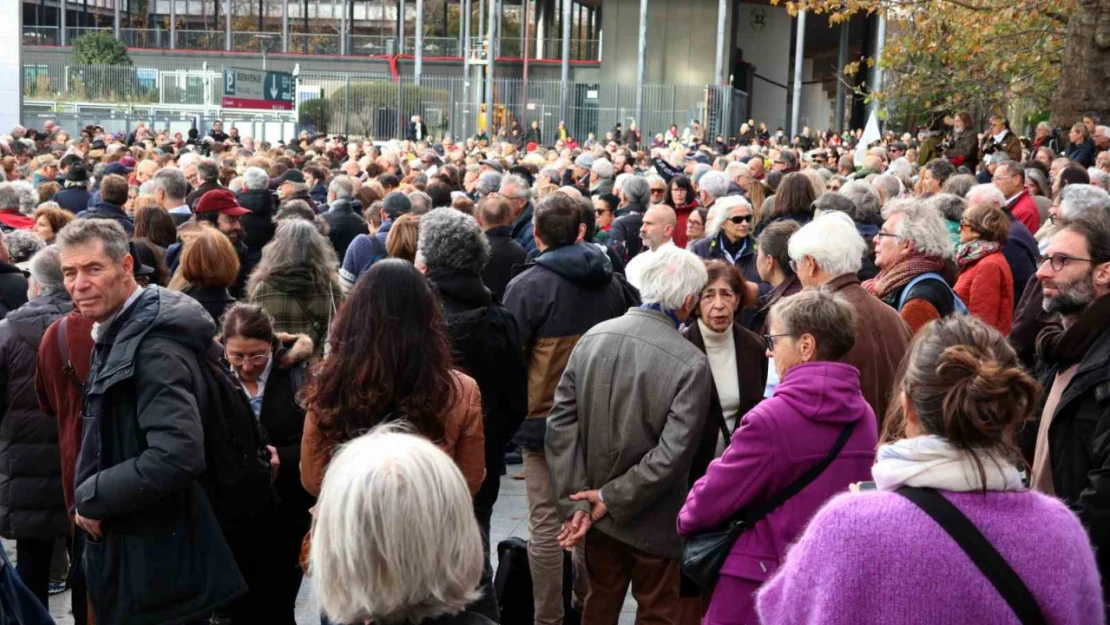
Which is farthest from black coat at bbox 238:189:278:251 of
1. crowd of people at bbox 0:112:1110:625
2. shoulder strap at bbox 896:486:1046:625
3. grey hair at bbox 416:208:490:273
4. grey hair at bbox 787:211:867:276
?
shoulder strap at bbox 896:486:1046:625

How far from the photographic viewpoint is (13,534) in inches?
220

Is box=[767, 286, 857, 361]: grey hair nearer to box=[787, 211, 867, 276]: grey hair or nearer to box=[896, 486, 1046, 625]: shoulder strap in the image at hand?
box=[787, 211, 867, 276]: grey hair

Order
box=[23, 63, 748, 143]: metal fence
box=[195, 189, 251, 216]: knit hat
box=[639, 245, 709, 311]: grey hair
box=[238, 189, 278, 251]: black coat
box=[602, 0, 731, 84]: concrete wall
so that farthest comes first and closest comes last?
1. box=[602, 0, 731, 84]: concrete wall
2. box=[23, 63, 748, 143]: metal fence
3. box=[238, 189, 278, 251]: black coat
4. box=[195, 189, 251, 216]: knit hat
5. box=[639, 245, 709, 311]: grey hair

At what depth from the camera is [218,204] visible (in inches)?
336

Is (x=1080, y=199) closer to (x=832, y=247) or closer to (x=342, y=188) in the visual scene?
(x=832, y=247)

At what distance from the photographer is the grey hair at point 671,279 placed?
16.0 feet

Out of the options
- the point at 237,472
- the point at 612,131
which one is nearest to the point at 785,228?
the point at 237,472

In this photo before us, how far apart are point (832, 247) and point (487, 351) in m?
1.44

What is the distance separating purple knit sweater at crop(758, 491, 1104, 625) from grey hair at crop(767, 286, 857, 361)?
55.9 inches

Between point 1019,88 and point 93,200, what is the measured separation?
49.1ft

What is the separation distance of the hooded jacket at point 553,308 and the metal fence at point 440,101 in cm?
3176

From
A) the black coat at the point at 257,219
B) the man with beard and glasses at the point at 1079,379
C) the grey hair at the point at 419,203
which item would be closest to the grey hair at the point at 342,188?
the grey hair at the point at 419,203

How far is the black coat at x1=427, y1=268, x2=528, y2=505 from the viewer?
17.1ft

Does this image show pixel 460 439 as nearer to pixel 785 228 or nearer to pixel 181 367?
pixel 181 367
